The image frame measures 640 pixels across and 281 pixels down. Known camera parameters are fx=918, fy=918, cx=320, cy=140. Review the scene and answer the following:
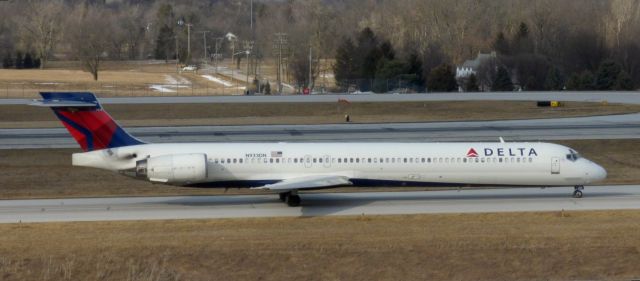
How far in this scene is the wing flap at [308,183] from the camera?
100ft

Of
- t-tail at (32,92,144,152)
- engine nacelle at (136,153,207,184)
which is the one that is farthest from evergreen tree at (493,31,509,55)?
t-tail at (32,92,144,152)

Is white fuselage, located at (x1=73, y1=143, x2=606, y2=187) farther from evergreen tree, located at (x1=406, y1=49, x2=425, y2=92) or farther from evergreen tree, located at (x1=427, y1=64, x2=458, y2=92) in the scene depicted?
evergreen tree, located at (x1=406, y1=49, x2=425, y2=92)

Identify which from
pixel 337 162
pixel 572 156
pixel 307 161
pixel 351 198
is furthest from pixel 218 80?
pixel 572 156

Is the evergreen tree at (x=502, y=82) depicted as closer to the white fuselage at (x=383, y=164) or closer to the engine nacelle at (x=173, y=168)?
the white fuselage at (x=383, y=164)

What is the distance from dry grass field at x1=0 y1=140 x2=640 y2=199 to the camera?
3678 cm

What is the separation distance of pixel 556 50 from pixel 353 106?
5463 centimetres

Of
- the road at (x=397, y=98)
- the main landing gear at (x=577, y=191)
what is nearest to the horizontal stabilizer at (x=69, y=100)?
the main landing gear at (x=577, y=191)

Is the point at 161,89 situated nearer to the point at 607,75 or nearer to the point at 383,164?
the point at 607,75

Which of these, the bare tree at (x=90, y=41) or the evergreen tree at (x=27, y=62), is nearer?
the bare tree at (x=90, y=41)

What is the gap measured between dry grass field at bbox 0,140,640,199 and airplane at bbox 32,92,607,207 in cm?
460

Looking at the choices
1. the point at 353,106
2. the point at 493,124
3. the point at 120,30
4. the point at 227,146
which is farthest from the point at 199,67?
the point at 227,146

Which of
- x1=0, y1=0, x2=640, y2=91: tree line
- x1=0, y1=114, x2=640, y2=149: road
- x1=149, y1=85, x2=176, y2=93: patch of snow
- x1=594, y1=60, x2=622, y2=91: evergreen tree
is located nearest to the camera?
x1=0, y1=114, x2=640, y2=149: road

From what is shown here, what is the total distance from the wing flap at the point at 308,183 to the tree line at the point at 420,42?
234 ft

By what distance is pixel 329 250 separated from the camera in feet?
81.0
